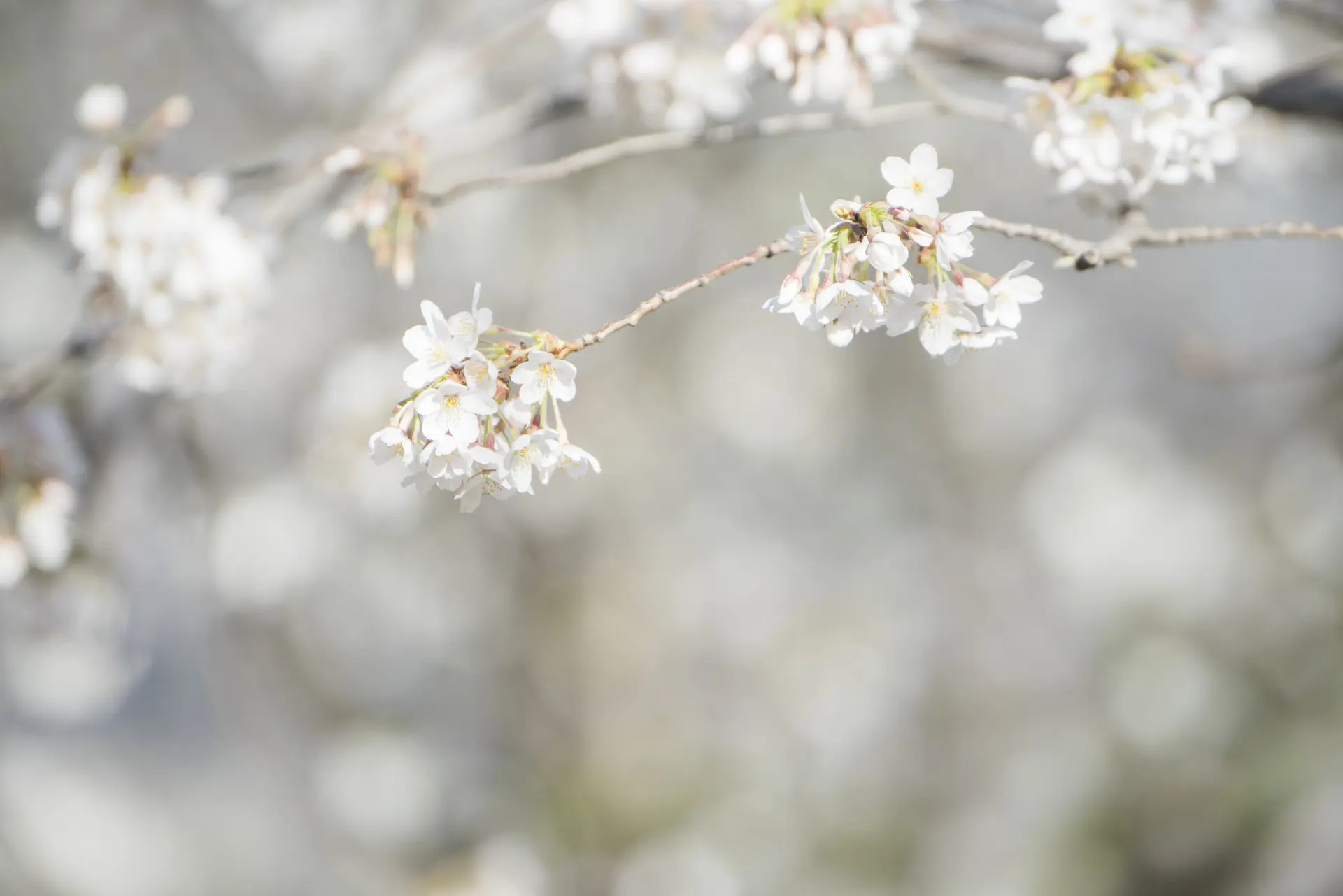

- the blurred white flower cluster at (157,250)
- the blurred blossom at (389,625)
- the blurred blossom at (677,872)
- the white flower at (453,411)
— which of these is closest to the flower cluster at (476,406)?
the white flower at (453,411)

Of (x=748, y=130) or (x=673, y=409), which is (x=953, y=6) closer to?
(x=748, y=130)

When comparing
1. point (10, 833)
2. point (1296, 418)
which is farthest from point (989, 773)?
point (10, 833)

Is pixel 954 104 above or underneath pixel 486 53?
underneath

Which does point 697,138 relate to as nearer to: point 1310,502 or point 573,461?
point 573,461

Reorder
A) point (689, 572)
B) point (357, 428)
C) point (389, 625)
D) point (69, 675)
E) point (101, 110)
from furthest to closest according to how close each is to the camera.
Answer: point (689, 572), point (389, 625), point (69, 675), point (357, 428), point (101, 110)

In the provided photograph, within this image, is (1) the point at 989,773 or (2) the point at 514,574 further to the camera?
(2) the point at 514,574

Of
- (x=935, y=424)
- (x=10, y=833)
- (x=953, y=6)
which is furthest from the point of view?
A: (x=935, y=424)

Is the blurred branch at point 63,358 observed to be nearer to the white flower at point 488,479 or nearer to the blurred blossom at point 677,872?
the white flower at point 488,479

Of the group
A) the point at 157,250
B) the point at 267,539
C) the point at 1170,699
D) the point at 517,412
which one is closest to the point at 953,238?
the point at 517,412
